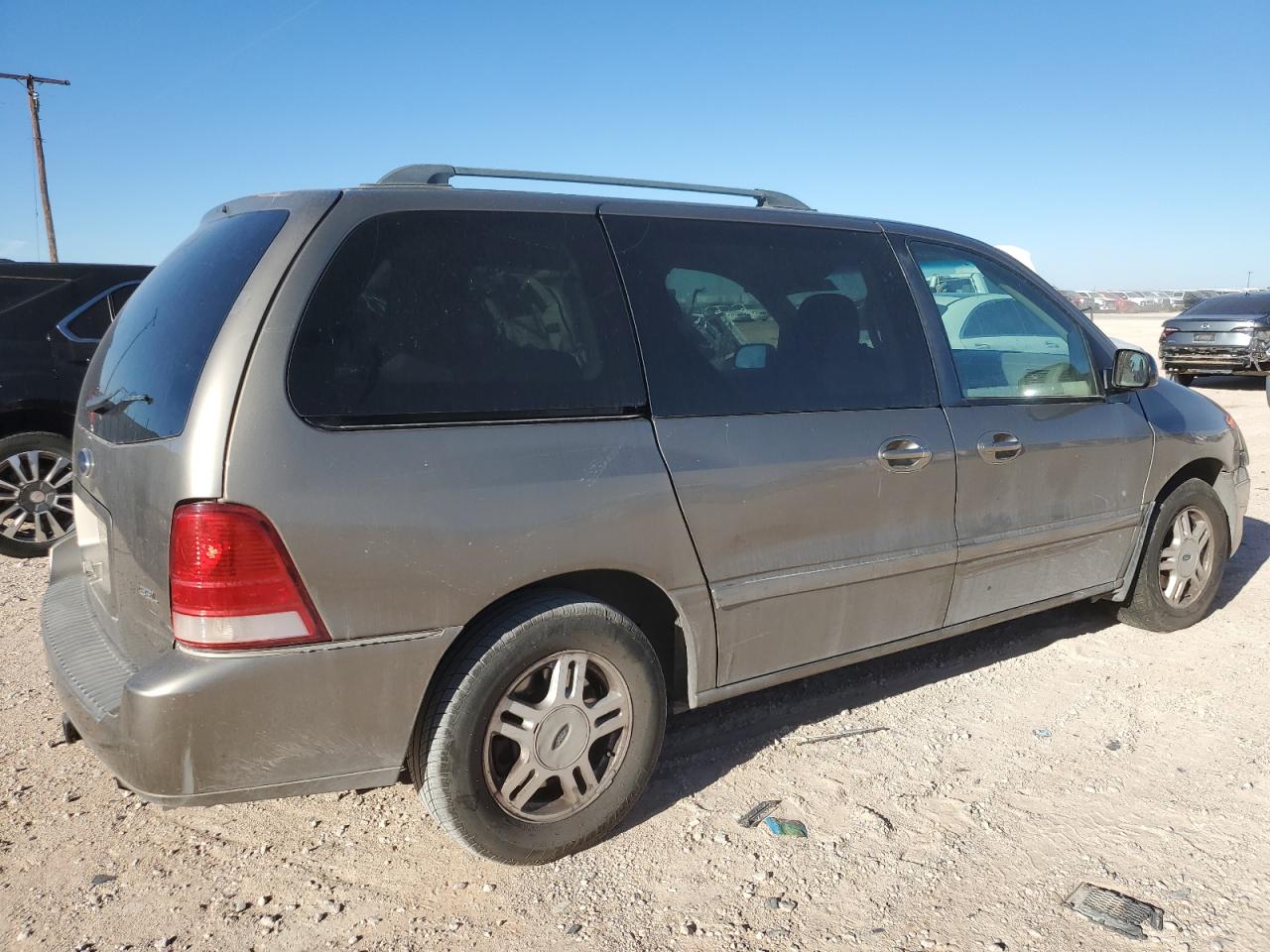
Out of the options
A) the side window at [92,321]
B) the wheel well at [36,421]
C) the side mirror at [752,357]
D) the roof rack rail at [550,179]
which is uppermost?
the roof rack rail at [550,179]

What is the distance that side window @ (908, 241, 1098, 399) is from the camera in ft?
12.3

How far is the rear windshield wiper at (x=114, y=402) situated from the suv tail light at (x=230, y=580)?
44cm

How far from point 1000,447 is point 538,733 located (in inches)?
79.0

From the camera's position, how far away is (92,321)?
626cm

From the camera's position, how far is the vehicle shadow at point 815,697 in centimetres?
331

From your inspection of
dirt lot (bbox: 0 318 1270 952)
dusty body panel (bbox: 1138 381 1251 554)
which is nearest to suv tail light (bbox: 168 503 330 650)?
dirt lot (bbox: 0 318 1270 952)

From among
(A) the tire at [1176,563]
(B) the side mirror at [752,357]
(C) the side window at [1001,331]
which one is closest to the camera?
(B) the side mirror at [752,357]

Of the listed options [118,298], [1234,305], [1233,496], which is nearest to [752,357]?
[1233,496]

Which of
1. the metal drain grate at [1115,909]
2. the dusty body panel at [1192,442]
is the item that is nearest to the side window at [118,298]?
the dusty body panel at [1192,442]

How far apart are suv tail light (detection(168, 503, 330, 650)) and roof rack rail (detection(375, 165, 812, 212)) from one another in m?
1.10

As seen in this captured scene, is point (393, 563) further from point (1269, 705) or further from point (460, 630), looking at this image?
point (1269, 705)

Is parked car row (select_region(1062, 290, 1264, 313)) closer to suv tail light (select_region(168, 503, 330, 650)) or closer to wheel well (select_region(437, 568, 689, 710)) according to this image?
wheel well (select_region(437, 568, 689, 710))

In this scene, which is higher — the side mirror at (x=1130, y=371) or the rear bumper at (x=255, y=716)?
the side mirror at (x=1130, y=371)

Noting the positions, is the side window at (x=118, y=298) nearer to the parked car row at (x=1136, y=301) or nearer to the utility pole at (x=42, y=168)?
the utility pole at (x=42, y=168)
